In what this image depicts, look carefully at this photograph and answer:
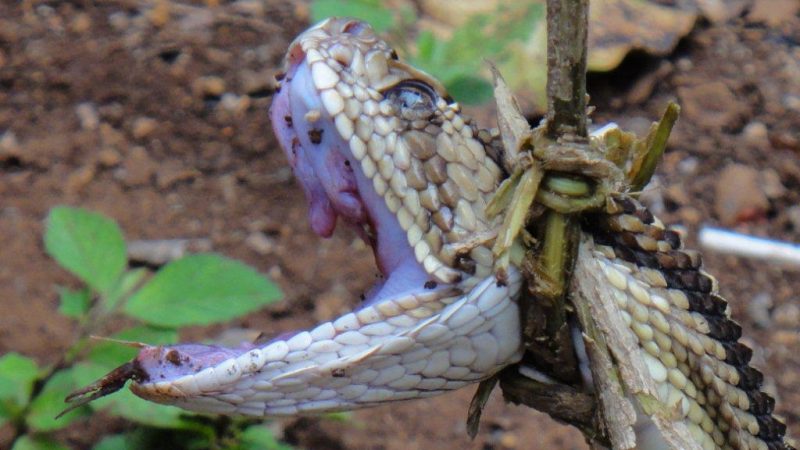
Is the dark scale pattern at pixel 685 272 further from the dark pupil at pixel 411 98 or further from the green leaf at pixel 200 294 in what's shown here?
the green leaf at pixel 200 294

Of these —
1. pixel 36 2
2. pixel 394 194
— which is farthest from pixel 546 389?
pixel 36 2

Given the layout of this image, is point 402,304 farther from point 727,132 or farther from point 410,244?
point 727,132

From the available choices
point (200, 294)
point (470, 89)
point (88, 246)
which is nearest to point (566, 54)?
point (200, 294)

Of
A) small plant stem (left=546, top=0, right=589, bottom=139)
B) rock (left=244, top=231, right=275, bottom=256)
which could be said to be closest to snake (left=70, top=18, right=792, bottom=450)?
small plant stem (left=546, top=0, right=589, bottom=139)

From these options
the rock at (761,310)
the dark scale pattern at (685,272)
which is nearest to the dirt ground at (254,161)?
the rock at (761,310)

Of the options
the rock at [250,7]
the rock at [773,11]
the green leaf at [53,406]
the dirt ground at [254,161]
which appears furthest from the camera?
the rock at [773,11]

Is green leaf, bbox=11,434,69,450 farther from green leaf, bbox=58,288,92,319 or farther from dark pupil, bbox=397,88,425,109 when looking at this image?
dark pupil, bbox=397,88,425,109
